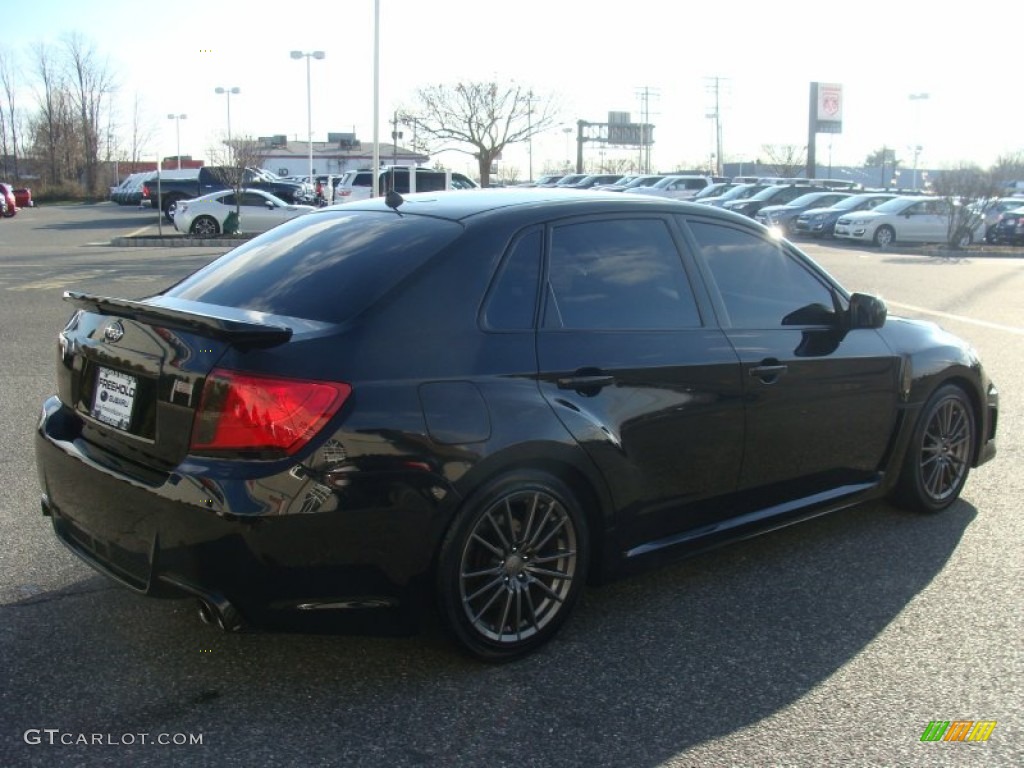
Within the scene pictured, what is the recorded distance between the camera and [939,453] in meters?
5.30

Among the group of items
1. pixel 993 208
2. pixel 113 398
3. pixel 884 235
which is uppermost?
pixel 993 208

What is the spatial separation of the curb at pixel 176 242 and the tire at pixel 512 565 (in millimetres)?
22631

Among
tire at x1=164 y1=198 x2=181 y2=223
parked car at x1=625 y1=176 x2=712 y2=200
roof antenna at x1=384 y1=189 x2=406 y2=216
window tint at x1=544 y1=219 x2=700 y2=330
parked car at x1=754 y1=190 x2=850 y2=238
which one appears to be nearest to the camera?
window tint at x1=544 y1=219 x2=700 y2=330

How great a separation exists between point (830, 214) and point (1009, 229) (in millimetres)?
5103

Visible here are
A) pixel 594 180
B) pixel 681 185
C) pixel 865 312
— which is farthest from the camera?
pixel 594 180

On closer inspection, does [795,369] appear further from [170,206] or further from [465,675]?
[170,206]

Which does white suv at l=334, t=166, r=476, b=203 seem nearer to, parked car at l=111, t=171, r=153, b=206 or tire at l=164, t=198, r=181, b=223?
tire at l=164, t=198, r=181, b=223

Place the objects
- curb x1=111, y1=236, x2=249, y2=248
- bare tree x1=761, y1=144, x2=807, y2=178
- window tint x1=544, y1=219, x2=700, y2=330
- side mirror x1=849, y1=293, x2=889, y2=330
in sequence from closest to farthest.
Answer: window tint x1=544, y1=219, x2=700, y2=330
side mirror x1=849, y1=293, x2=889, y2=330
curb x1=111, y1=236, x2=249, y2=248
bare tree x1=761, y1=144, x2=807, y2=178

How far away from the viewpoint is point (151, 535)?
325 cm

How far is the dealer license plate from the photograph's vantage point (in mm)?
3473

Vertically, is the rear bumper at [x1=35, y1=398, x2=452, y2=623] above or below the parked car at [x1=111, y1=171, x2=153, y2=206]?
below

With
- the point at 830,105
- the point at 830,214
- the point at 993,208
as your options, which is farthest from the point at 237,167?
the point at 830,105

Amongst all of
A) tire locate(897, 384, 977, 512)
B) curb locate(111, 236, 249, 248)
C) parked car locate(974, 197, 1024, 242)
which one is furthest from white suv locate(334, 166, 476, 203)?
tire locate(897, 384, 977, 512)

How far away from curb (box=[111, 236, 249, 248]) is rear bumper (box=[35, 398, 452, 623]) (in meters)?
22.6
